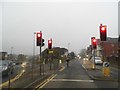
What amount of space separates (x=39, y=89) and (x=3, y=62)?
13.2 m

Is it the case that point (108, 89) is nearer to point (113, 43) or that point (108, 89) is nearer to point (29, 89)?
point (29, 89)

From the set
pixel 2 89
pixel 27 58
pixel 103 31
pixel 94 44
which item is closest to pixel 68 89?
pixel 2 89

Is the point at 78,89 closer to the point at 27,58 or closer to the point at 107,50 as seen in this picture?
the point at 27,58

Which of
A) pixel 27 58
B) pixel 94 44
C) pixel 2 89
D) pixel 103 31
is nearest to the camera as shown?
pixel 2 89

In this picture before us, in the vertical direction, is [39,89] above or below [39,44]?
below

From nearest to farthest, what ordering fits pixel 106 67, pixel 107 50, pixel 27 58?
pixel 106 67, pixel 27 58, pixel 107 50

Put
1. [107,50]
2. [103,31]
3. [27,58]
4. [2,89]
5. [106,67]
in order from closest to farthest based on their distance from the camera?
1. [2,89]
2. [103,31]
3. [106,67]
4. [27,58]
5. [107,50]

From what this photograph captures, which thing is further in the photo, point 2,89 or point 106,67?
point 106,67

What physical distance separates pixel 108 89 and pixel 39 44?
30.3ft

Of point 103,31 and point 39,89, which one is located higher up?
point 103,31

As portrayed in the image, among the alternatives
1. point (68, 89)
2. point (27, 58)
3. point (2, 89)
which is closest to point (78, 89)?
point (68, 89)

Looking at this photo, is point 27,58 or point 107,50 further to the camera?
point 107,50

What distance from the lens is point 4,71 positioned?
28.9m

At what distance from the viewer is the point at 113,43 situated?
153125 millimetres
